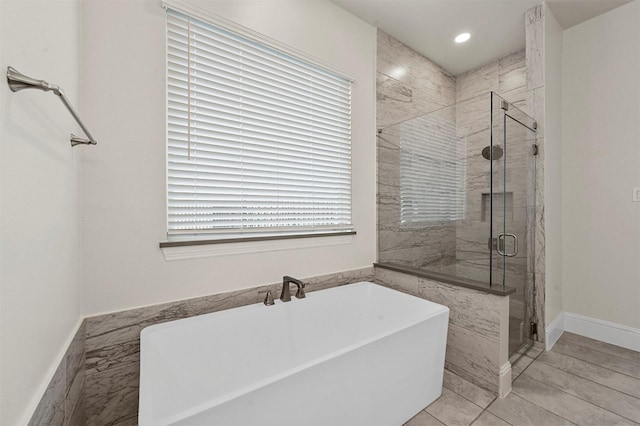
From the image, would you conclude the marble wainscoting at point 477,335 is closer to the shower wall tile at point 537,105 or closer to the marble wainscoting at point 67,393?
the shower wall tile at point 537,105

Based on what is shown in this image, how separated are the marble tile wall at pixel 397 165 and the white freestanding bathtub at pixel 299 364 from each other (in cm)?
68

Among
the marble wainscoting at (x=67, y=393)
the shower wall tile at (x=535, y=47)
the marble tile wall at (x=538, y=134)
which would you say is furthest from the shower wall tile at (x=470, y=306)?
the marble wainscoting at (x=67, y=393)

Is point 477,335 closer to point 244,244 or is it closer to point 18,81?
point 244,244

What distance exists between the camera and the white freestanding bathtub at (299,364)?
95cm

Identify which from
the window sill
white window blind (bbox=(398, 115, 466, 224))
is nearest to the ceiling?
white window blind (bbox=(398, 115, 466, 224))

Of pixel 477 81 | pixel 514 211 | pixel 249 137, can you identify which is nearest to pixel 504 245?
pixel 514 211

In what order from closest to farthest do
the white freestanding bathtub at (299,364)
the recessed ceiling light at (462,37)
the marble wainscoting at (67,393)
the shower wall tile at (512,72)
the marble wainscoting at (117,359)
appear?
the marble wainscoting at (67,393), the white freestanding bathtub at (299,364), the marble wainscoting at (117,359), the recessed ceiling light at (462,37), the shower wall tile at (512,72)

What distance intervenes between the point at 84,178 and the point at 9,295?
825 mm

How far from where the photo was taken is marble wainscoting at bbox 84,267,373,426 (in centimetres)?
131

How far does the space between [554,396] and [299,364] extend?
5.08 ft

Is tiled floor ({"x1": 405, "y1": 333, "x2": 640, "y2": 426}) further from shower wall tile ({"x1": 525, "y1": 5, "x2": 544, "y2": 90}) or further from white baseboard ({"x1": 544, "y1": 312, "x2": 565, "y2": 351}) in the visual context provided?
shower wall tile ({"x1": 525, "y1": 5, "x2": 544, "y2": 90})

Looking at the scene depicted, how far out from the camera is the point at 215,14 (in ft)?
5.29

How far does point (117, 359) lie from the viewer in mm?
1368

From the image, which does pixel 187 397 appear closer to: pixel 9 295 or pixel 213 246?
pixel 213 246
